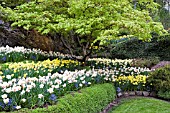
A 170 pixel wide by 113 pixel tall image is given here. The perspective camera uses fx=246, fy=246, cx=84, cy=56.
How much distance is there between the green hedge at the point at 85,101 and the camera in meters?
3.38

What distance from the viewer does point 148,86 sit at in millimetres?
A: 7008

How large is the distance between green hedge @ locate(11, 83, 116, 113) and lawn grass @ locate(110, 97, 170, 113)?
354mm

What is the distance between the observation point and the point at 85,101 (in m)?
4.30

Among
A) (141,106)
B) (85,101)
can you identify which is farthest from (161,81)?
(85,101)

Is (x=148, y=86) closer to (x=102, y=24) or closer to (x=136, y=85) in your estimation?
(x=136, y=85)

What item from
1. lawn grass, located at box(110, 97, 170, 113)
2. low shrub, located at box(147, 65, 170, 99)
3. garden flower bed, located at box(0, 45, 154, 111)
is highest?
garden flower bed, located at box(0, 45, 154, 111)

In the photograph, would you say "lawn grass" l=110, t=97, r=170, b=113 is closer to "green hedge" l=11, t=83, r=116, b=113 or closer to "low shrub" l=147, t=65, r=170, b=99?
"green hedge" l=11, t=83, r=116, b=113

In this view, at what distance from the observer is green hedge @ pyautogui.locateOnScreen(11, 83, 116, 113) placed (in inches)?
133

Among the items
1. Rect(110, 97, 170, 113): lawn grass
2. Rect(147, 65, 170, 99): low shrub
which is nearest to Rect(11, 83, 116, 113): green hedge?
Rect(110, 97, 170, 113): lawn grass

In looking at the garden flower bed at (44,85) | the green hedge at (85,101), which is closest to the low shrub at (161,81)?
the garden flower bed at (44,85)

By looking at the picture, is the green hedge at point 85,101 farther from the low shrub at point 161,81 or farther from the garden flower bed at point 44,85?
the low shrub at point 161,81

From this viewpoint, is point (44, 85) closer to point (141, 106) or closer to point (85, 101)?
point (85, 101)

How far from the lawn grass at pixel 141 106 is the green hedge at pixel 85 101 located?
0.35m

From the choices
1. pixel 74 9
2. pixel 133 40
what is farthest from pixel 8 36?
pixel 133 40
